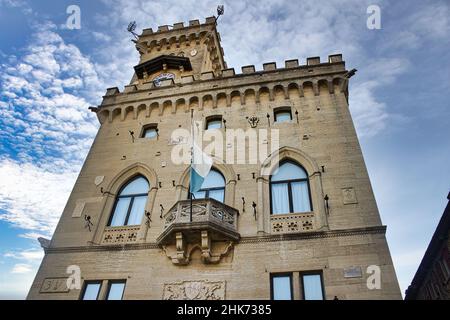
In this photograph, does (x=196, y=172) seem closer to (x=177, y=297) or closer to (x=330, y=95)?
(x=177, y=297)

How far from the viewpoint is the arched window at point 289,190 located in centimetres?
1360

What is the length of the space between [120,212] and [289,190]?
25.4ft

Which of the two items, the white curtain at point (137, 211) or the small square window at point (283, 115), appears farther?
the small square window at point (283, 115)

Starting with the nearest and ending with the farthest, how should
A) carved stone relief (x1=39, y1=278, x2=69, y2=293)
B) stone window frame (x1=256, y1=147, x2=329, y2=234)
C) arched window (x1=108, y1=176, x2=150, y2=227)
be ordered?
carved stone relief (x1=39, y1=278, x2=69, y2=293)
stone window frame (x1=256, y1=147, x2=329, y2=234)
arched window (x1=108, y1=176, x2=150, y2=227)

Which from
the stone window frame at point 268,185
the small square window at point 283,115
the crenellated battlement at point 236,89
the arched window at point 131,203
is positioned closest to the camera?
the stone window frame at point 268,185

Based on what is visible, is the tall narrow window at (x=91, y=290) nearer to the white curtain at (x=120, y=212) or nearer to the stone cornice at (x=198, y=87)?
the white curtain at (x=120, y=212)

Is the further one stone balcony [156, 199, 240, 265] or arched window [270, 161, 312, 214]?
arched window [270, 161, 312, 214]

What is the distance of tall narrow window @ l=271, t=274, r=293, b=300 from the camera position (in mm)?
11234

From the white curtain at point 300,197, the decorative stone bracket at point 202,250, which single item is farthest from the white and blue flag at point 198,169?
the white curtain at point 300,197

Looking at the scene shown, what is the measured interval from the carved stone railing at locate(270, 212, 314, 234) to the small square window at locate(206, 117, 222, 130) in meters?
6.60

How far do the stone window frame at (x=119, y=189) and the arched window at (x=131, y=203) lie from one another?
206 millimetres

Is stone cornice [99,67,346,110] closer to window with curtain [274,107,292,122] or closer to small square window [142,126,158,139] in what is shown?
window with curtain [274,107,292,122]

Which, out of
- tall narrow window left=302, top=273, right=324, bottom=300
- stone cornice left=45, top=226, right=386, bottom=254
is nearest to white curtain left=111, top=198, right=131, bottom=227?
stone cornice left=45, top=226, right=386, bottom=254

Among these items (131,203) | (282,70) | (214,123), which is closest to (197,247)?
(131,203)
